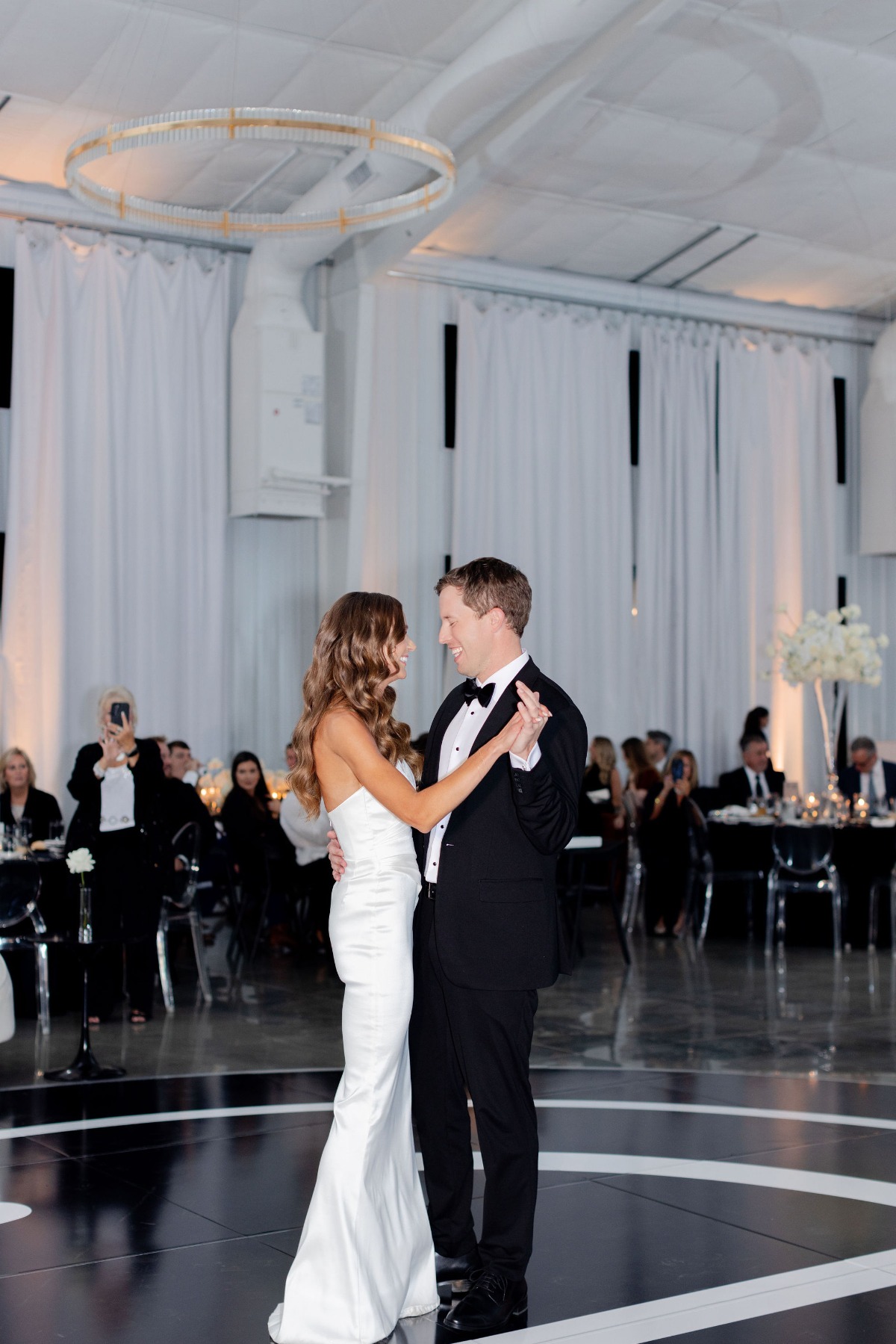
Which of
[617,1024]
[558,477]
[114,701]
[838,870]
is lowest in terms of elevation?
[617,1024]

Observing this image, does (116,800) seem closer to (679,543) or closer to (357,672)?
(357,672)

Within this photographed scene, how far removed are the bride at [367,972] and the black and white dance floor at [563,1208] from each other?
16 centimetres

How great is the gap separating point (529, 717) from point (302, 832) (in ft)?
18.3

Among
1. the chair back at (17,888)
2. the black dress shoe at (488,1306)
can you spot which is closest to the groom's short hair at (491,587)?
the black dress shoe at (488,1306)

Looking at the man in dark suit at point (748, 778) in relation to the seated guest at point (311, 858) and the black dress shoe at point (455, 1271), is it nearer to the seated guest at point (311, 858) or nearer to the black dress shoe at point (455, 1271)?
the seated guest at point (311, 858)

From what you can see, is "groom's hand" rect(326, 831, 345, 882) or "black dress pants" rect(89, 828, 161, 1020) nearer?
"groom's hand" rect(326, 831, 345, 882)

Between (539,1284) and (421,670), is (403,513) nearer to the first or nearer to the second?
(421,670)

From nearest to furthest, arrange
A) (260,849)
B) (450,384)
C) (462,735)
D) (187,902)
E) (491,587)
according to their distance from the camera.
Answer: (491,587), (462,735), (187,902), (260,849), (450,384)

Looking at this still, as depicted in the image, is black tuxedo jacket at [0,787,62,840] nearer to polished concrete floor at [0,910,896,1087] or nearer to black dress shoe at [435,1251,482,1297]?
polished concrete floor at [0,910,896,1087]

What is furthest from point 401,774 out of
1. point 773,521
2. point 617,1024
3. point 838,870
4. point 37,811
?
point 773,521

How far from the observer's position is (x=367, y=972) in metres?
3.28

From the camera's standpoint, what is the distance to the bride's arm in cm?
312

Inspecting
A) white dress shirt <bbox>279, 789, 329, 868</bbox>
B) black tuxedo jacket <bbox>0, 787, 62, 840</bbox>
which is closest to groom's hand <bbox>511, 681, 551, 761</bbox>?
white dress shirt <bbox>279, 789, 329, 868</bbox>

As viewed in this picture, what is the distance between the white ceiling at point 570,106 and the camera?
826 centimetres
